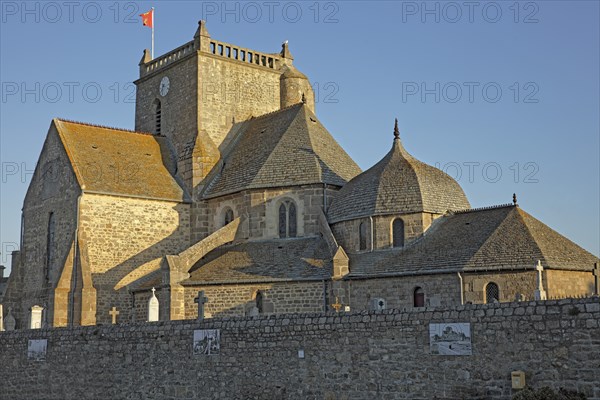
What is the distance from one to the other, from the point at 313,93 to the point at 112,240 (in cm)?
1461

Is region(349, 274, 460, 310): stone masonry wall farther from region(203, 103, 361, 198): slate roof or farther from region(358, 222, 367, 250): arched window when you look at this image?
region(203, 103, 361, 198): slate roof

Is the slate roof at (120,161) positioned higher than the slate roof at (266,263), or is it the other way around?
the slate roof at (120,161)

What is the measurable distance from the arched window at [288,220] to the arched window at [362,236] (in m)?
4.30

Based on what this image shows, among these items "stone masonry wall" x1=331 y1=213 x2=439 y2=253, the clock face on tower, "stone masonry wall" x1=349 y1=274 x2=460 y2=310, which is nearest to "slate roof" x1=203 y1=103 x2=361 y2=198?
"stone masonry wall" x1=331 y1=213 x2=439 y2=253

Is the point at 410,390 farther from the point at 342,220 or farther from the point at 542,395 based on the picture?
the point at 342,220

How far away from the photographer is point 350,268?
2981cm

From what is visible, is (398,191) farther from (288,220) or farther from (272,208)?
(272,208)

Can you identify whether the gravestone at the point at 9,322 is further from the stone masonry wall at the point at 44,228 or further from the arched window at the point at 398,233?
the arched window at the point at 398,233

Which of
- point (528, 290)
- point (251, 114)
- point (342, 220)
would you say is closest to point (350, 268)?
point (342, 220)

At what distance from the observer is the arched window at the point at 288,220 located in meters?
34.8

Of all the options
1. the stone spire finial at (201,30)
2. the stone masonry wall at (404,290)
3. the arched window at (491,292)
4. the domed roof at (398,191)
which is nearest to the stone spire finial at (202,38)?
the stone spire finial at (201,30)

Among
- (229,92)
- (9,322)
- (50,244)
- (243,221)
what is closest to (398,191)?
(243,221)

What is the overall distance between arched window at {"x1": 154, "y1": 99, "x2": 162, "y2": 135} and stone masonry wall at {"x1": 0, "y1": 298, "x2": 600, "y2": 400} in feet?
65.0

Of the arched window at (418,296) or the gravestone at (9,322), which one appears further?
the gravestone at (9,322)
